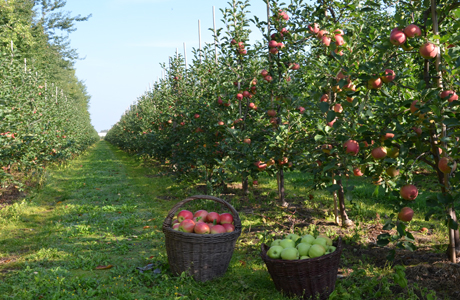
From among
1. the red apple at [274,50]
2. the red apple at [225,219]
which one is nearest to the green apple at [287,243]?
the red apple at [225,219]

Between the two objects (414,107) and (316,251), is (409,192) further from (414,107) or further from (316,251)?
(316,251)

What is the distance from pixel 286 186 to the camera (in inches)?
338

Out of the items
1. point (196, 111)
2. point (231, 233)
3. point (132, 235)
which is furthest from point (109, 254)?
point (196, 111)

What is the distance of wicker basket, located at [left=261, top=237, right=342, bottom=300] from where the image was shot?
9.73 ft

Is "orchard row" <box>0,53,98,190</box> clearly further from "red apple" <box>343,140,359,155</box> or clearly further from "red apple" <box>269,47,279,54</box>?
"red apple" <box>343,140,359,155</box>

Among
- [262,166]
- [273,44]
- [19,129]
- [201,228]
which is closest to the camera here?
[201,228]

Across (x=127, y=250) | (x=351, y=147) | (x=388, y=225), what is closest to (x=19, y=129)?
(x=127, y=250)

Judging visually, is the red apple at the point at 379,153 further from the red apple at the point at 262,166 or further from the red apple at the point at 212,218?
the red apple at the point at 262,166

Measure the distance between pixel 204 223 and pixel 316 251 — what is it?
3.88ft

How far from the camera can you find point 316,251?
3061 mm

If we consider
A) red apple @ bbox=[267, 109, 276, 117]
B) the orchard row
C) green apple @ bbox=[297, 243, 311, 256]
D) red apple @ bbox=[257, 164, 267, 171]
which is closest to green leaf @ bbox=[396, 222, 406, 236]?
green apple @ bbox=[297, 243, 311, 256]

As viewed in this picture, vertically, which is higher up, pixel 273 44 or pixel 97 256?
pixel 273 44

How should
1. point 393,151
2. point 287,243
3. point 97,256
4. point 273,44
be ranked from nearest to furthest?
point 393,151 → point 287,243 → point 97,256 → point 273,44

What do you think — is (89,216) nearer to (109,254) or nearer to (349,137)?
(109,254)
